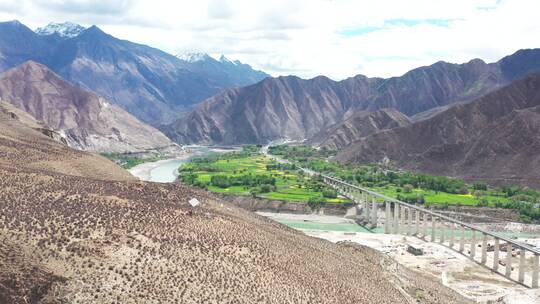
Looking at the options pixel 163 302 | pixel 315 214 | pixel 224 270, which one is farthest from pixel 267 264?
pixel 315 214

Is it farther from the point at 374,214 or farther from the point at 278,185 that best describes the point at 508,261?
the point at 278,185

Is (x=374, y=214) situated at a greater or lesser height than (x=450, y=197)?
lesser

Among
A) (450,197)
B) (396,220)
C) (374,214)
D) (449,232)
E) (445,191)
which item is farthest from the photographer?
(445,191)

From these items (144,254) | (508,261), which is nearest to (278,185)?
(508,261)

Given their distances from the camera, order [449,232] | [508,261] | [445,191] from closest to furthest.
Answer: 1. [508,261]
2. [449,232]
3. [445,191]

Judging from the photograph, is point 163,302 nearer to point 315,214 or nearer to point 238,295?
point 238,295

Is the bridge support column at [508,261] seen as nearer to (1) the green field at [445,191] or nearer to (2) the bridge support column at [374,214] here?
(2) the bridge support column at [374,214]

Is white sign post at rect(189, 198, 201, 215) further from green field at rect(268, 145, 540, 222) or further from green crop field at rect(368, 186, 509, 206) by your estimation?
green crop field at rect(368, 186, 509, 206)

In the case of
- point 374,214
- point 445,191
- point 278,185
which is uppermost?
point 445,191
